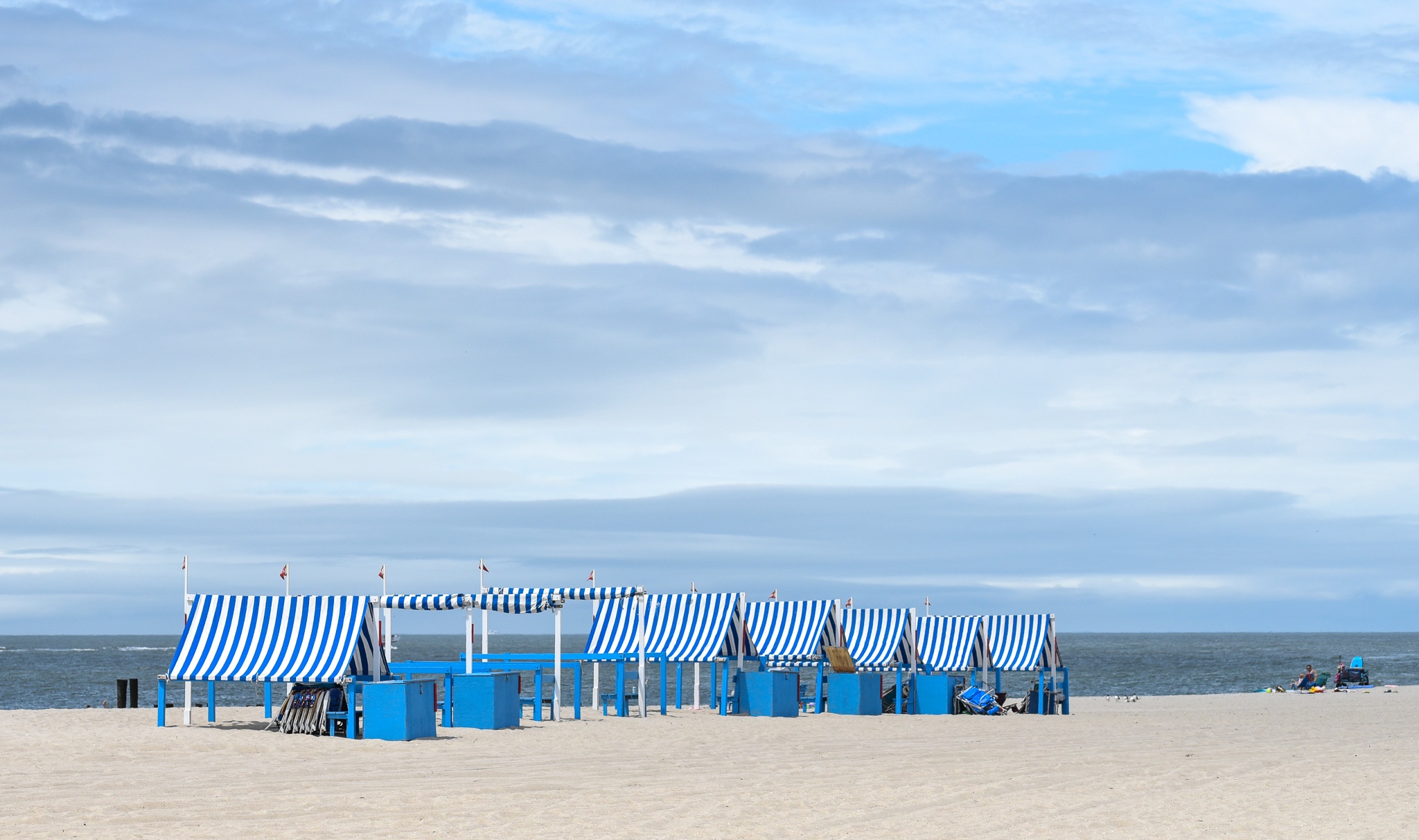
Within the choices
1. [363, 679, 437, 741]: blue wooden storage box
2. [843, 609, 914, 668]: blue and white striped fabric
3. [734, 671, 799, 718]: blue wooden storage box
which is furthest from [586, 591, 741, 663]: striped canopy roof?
[363, 679, 437, 741]: blue wooden storage box

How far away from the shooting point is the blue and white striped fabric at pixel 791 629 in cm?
2711

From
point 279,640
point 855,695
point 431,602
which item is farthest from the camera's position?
point 855,695

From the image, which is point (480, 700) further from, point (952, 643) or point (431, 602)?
point (952, 643)

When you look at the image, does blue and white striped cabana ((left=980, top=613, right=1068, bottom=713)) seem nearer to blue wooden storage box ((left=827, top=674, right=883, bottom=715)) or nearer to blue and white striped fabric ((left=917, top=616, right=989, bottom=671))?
blue and white striped fabric ((left=917, top=616, right=989, bottom=671))

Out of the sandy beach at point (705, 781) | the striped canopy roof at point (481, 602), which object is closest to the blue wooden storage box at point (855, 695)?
the sandy beach at point (705, 781)

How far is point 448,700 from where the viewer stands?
63.8 feet

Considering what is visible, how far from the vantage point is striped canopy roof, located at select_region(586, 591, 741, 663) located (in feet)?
81.3

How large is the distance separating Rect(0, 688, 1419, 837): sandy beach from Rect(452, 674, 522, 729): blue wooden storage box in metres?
0.35

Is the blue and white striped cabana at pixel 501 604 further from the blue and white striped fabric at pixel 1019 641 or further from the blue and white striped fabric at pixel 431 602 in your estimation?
the blue and white striped fabric at pixel 1019 641

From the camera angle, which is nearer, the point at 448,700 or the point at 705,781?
the point at 705,781

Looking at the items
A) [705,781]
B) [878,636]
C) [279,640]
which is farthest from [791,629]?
[705,781]

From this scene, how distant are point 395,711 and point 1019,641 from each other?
1412 centimetres

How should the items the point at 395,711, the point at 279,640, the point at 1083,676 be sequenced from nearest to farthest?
the point at 395,711
the point at 279,640
the point at 1083,676

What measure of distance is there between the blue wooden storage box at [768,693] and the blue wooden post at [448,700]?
17.8 feet
